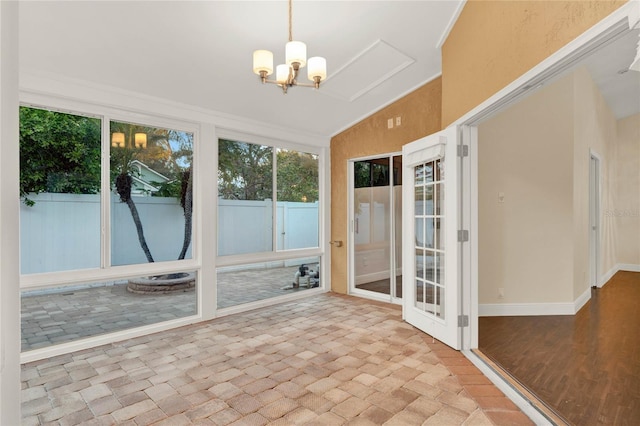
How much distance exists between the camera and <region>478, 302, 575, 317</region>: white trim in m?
4.25

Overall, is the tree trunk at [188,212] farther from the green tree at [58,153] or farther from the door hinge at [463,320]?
the door hinge at [463,320]

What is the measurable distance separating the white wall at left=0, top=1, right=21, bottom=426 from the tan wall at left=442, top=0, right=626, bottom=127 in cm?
224

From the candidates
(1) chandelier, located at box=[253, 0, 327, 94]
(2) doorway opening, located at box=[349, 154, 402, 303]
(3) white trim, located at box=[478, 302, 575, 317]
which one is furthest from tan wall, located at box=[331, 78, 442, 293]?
(1) chandelier, located at box=[253, 0, 327, 94]

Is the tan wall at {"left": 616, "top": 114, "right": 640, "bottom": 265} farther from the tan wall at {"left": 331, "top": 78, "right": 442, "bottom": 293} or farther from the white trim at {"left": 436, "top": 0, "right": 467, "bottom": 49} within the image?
the white trim at {"left": 436, "top": 0, "right": 467, "bottom": 49}

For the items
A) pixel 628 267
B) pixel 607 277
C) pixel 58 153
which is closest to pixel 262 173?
pixel 58 153

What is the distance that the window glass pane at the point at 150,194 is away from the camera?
3.74m

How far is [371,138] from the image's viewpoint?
17.6 ft

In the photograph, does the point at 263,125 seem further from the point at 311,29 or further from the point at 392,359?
the point at 392,359

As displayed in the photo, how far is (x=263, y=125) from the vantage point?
193 inches

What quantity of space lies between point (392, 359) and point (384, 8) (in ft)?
10.5

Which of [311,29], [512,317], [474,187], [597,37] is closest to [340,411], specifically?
[474,187]

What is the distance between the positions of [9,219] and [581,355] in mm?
3967

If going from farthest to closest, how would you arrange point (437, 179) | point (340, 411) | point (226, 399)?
point (437, 179) → point (226, 399) → point (340, 411)

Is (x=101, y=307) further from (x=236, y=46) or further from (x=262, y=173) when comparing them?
(x=236, y=46)
